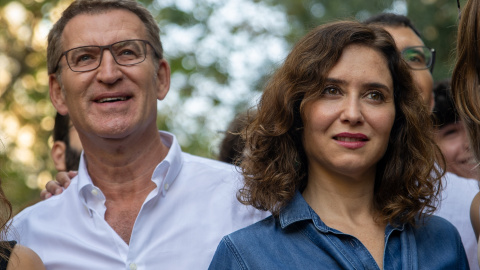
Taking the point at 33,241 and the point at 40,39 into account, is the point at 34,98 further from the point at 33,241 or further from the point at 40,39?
the point at 33,241

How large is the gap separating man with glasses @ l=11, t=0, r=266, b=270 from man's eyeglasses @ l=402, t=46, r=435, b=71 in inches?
55.5

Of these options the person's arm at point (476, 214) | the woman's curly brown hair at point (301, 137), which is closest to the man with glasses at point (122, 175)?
the woman's curly brown hair at point (301, 137)

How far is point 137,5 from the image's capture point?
385 cm

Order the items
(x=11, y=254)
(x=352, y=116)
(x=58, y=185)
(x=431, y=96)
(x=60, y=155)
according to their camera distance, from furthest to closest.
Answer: (x=60, y=155) < (x=431, y=96) < (x=58, y=185) < (x=352, y=116) < (x=11, y=254)

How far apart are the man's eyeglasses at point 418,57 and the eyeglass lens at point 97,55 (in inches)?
65.8

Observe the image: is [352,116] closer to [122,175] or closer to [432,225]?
[432,225]

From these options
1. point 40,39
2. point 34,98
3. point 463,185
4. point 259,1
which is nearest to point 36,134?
point 34,98

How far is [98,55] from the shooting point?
3621mm

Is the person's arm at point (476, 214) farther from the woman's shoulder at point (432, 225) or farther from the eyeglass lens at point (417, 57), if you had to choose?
the eyeglass lens at point (417, 57)

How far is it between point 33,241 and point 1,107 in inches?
319

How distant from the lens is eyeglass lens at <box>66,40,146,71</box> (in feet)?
11.9

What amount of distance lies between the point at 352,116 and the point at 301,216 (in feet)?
1.57

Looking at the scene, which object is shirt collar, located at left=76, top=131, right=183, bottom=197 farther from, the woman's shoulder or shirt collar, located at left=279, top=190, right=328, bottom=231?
the woman's shoulder

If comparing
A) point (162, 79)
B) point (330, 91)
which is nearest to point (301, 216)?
point (330, 91)
